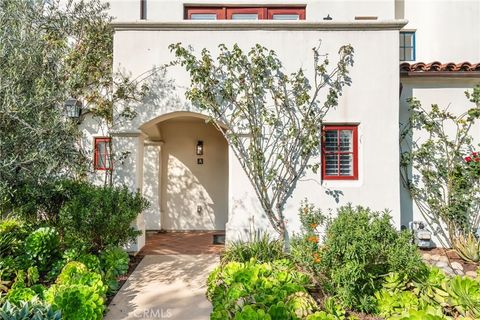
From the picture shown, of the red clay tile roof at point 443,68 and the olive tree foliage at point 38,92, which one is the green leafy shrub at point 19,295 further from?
the red clay tile roof at point 443,68

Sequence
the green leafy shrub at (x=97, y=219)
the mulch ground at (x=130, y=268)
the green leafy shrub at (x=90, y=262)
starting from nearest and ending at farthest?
the mulch ground at (x=130, y=268)
the green leafy shrub at (x=90, y=262)
the green leafy shrub at (x=97, y=219)

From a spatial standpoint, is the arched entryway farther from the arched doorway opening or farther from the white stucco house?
the white stucco house

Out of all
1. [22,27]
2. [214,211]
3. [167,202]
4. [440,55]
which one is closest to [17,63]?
[22,27]

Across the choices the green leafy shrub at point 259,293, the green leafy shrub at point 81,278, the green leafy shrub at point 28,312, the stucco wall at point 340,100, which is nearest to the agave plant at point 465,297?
the green leafy shrub at point 259,293

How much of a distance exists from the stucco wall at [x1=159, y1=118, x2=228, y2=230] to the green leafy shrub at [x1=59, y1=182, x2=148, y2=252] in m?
4.35

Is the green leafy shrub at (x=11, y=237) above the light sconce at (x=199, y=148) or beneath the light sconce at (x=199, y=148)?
beneath

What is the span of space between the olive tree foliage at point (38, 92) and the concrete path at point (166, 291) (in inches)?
107

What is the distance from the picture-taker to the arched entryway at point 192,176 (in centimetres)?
1134

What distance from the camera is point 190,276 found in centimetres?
659

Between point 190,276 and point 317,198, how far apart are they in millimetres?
3571

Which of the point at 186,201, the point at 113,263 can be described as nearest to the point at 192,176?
the point at 186,201

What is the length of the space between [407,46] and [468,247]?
8374 mm

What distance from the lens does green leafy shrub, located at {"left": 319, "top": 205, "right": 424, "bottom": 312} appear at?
204 inches

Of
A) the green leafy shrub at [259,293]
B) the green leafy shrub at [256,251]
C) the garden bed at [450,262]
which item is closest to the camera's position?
the green leafy shrub at [259,293]
